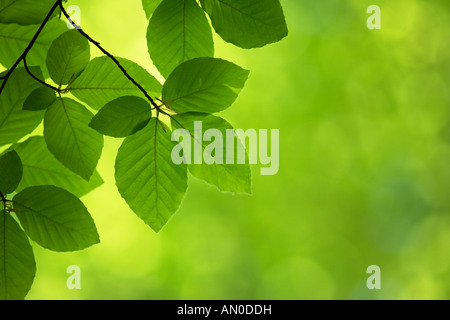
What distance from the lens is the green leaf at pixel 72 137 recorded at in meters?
0.67

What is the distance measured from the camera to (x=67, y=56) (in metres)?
0.66

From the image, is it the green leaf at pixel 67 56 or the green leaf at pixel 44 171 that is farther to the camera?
the green leaf at pixel 44 171

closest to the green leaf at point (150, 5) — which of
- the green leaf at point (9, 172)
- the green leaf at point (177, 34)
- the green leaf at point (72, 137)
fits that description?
the green leaf at point (177, 34)

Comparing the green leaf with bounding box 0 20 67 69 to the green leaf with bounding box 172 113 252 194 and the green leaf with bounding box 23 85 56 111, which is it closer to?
the green leaf with bounding box 23 85 56 111

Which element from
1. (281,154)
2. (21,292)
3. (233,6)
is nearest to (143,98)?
(233,6)

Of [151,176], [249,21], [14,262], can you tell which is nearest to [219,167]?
[151,176]

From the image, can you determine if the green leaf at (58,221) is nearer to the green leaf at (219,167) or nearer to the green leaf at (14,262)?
the green leaf at (14,262)

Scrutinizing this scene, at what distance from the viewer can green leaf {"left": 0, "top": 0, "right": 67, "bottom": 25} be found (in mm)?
637

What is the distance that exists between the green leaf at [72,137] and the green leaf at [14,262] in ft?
0.38

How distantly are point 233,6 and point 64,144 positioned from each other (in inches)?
12.7

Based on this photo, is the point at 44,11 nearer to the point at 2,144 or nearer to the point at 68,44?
the point at 68,44

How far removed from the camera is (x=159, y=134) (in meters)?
0.63

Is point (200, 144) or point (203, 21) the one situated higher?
point (203, 21)

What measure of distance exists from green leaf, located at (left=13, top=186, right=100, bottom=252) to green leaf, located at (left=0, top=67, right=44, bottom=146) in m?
0.12
